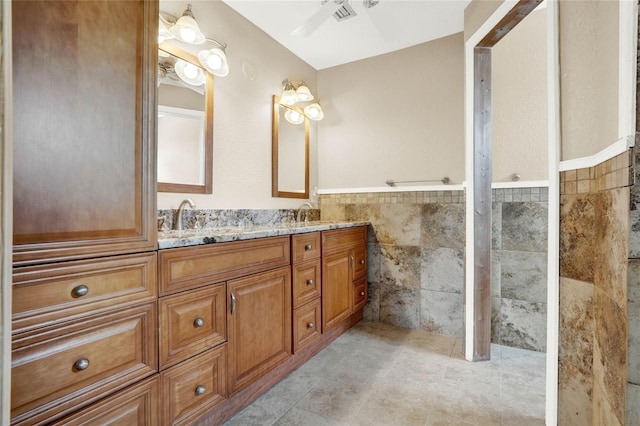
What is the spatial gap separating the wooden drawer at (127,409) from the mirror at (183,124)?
1.08 m

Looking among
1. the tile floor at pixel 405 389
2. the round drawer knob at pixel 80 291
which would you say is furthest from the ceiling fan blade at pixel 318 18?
the tile floor at pixel 405 389

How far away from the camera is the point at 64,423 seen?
888 mm

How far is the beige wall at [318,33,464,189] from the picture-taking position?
2.56 meters

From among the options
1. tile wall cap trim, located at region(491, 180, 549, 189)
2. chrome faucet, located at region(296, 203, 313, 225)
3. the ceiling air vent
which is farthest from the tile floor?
the ceiling air vent

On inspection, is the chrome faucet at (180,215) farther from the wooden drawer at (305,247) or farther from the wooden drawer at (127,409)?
the wooden drawer at (127,409)

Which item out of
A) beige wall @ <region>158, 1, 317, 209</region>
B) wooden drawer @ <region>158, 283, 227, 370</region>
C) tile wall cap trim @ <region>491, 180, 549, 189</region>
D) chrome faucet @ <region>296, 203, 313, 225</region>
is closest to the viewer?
wooden drawer @ <region>158, 283, 227, 370</region>

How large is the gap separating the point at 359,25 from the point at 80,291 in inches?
101

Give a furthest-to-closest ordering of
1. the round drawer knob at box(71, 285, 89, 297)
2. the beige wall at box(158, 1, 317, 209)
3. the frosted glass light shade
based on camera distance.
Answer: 1. the beige wall at box(158, 1, 317, 209)
2. the frosted glass light shade
3. the round drawer knob at box(71, 285, 89, 297)

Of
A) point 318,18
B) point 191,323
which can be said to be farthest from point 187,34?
point 191,323

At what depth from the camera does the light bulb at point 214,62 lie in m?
1.94

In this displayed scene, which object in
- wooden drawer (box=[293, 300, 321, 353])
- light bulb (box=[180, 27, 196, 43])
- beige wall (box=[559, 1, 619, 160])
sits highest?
light bulb (box=[180, 27, 196, 43])

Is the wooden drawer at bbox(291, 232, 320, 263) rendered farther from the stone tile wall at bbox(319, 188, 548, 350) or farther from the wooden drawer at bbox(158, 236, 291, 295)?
the stone tile wall at bbox(319, 188, 548, 350)

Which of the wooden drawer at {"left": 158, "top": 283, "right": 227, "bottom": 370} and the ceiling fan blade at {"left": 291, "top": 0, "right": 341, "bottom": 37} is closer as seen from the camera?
the wooden drawer at {"left": 158, "top": 283, "right": 227, "bottom": 370}

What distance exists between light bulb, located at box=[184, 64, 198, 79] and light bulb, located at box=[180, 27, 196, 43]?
15cm
